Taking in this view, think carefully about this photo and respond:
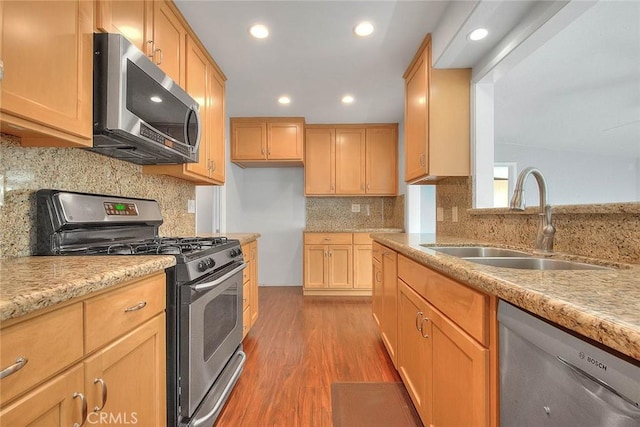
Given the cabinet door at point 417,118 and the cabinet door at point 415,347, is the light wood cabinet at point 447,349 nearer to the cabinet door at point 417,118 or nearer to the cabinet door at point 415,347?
the cabinet door at point 415,347

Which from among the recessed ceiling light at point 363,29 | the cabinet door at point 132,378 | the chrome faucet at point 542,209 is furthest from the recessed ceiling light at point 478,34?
the cabinet door at point 132,378

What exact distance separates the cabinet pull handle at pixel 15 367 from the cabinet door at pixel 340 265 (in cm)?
326

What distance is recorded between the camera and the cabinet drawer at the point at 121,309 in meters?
0.76

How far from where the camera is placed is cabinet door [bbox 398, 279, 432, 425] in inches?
48.9

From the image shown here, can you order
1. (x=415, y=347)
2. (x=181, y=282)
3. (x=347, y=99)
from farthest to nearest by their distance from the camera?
(x=347, y=99) → (x=415, y=347) → (x=181, y=282)

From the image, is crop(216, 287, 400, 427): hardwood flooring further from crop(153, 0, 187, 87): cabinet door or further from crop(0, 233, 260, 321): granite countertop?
crop(153, 0, 187, 87): cabinet door

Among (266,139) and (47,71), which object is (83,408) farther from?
(266,139)

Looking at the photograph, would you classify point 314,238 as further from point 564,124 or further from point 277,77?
point 564,124

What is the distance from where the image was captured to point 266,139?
147 inches

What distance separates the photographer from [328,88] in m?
2.81

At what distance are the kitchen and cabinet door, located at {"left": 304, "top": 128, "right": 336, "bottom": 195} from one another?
243mm

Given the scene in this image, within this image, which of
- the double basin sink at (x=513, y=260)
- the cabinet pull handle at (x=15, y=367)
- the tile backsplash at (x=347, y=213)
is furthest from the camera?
the tile backsplash at (x=347, y=213)

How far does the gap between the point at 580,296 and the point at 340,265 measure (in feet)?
10.6

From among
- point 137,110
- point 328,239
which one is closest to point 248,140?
point 328,239
